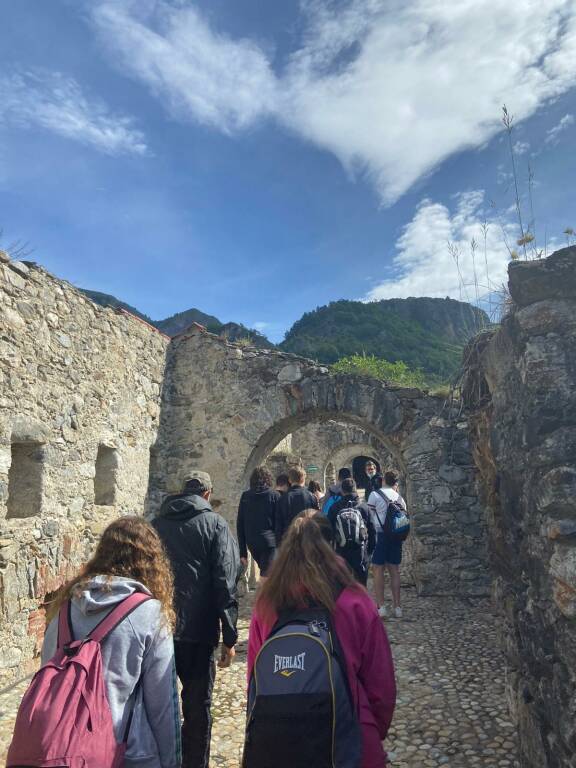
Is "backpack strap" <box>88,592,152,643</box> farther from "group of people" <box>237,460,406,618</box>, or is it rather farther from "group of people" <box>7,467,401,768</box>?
"group of people" <box>237,460,406,618</box>

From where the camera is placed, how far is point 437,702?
12.3 ft

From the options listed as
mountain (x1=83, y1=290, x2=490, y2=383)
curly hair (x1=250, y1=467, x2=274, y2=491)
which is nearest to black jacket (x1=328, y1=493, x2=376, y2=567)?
curly hair (x1=250, y1=467, x2=274, y2=491)

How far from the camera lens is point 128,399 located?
22.1ft

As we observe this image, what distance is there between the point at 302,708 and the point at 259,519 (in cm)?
374

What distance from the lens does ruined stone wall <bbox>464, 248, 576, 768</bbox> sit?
2002 millimetres

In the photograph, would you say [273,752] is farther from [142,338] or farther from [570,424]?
[142,338]

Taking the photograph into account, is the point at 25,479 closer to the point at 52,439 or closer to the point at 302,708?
the point at 52,439

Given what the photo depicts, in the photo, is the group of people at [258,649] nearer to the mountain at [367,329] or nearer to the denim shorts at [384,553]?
the denim shorts at [384,553]

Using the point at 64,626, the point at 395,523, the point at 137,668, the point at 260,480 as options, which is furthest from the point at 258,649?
the point at 395,523

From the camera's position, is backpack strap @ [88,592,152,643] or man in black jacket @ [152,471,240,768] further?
man in black jacket @ [152,471,240,768]

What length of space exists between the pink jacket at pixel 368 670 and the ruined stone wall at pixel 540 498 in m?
0.69

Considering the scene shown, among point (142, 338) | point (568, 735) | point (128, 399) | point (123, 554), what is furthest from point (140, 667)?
point (142, 338)

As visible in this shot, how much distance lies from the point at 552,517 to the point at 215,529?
175 centimetres

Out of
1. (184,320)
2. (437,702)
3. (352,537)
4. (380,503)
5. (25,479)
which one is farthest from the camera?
(184,320)
